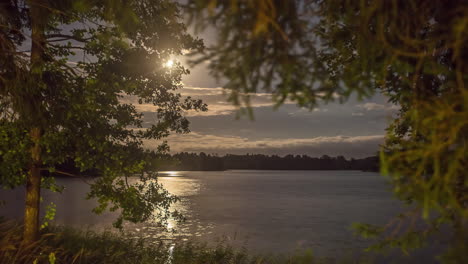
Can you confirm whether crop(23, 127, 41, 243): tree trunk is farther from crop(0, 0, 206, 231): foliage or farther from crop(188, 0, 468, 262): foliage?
crop(188, 0, 468, 262): foliage

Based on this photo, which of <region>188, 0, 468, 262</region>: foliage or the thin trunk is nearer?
<region>188, 0, 468, 262</region>: foliage

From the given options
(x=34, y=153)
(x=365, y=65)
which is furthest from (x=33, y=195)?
(x=365, y=65)

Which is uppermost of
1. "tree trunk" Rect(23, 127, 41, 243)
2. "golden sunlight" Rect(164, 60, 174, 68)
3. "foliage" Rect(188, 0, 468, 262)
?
"golden sunlight" Rect(164, 60, 174, 68)

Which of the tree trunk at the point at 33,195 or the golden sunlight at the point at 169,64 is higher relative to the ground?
the golden sunlight at the point at 169,64

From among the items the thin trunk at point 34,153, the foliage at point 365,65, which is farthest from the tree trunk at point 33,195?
the foliage at point 365,65

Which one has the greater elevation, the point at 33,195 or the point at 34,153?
the point at 34,153

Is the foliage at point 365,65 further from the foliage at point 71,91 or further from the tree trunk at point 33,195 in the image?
the tree trunk at point 33,195

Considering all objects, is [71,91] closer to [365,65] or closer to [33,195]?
[33,195]

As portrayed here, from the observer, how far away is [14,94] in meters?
7.70

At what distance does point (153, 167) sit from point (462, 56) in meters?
9.68

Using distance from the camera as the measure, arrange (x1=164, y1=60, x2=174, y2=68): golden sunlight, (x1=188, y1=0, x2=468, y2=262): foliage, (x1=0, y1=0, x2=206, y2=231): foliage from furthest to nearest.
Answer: (x1=164, y1=60, x2=174, y2=68): golden sunlight, (x1=0, y1=0, x2=206, y2=231): foliage, (x1=188, y1=0, x2=468, y2=262): foliage

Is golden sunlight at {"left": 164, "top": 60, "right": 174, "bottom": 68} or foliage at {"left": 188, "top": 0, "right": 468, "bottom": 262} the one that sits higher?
golden sunlight at {"left": 164, "top": 60, "right": 174, "bottom": 68}

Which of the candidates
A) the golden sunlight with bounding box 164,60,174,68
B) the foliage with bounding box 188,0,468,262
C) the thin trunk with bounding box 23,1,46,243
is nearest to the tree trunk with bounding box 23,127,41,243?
the thin trunk with bounding box 23,1,46,243

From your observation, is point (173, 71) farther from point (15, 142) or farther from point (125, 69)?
point (15, 142)
